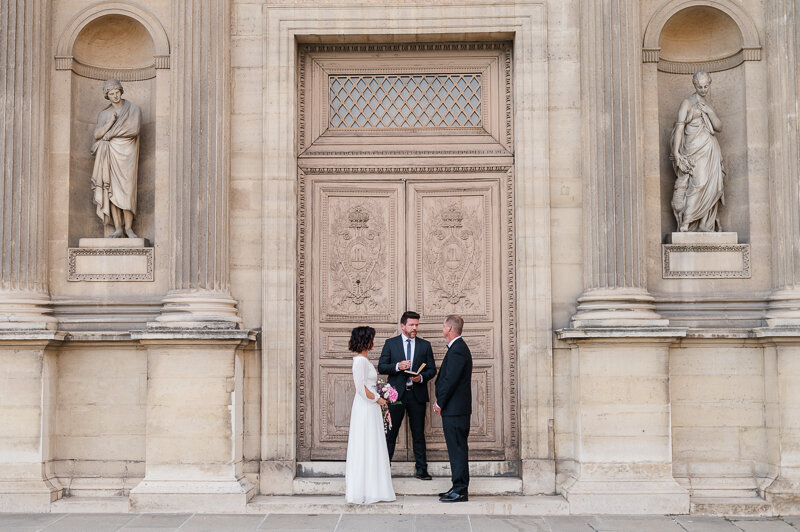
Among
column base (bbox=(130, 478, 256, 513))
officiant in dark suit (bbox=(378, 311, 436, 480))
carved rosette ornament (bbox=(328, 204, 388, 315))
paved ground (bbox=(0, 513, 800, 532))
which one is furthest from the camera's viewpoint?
carved rosette ornament (bbox=(328, 204, 388, 315))

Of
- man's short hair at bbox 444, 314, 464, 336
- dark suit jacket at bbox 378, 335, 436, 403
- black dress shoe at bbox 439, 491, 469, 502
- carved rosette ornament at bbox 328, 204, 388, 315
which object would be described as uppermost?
carved rosette ornament at bbox 328, 204, 388, 315

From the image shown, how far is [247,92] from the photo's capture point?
10883 mm

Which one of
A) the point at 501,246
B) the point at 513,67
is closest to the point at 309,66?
the point at 513,67

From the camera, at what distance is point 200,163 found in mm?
10562

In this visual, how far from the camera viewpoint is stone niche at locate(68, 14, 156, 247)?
11.1 m

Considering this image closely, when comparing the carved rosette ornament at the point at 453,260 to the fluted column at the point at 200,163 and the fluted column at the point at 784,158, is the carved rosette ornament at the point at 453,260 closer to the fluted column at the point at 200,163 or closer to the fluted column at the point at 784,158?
the fluted column at the point at 200,163

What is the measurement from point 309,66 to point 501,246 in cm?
331

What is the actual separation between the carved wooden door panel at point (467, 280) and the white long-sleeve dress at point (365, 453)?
1.22m

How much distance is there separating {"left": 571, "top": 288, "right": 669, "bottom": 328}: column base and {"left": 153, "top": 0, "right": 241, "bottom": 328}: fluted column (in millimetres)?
4027

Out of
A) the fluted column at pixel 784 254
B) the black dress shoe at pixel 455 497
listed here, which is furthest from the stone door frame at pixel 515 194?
the fluted column at pixel 784 254

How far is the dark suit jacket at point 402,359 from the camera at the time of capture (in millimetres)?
10406

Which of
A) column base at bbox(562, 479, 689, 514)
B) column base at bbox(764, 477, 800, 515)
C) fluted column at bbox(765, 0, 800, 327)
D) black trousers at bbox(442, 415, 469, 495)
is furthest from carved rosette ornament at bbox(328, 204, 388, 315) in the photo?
column base at bbox(764, 477, 800, 515)

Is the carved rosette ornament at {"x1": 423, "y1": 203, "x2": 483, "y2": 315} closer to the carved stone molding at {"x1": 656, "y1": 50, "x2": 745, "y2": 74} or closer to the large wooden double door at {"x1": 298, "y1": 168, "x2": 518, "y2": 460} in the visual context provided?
the large wooden double door at {"x1": 298, "y1": 168, "x2": 518, "y2": 460}

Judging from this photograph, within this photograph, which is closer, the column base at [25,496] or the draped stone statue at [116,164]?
the column base at [25,496]
